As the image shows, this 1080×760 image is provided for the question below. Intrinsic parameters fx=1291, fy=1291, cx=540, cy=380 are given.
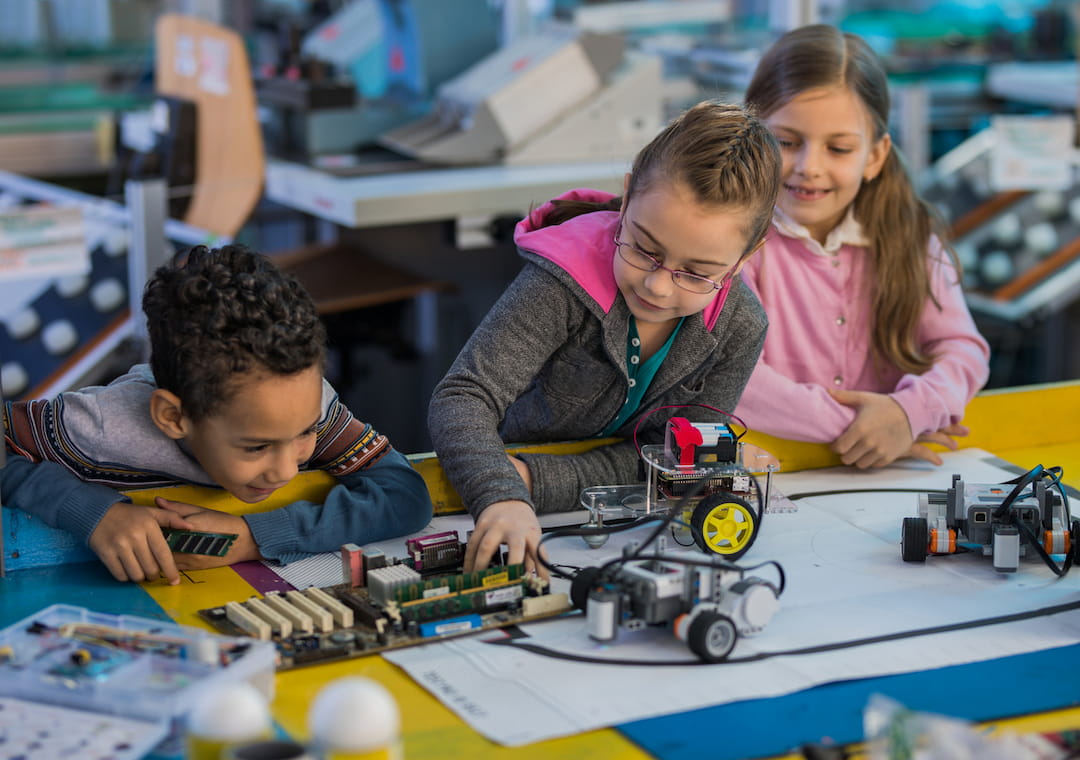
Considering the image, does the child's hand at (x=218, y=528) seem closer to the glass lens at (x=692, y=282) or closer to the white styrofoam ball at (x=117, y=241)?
the glass lens at (x=692, y=282)

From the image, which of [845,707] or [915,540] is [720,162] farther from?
[845,707]

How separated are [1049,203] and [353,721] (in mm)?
3070

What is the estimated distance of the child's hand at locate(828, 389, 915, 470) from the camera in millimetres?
1652

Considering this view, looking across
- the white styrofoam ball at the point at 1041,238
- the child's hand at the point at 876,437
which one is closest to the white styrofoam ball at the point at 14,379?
the child's hand at the point at 876,437

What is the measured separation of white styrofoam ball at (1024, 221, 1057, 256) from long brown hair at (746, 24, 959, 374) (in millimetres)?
1665

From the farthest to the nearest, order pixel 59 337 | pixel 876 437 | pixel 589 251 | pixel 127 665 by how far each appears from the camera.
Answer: pixel 59 337
pixel 876 437
pixel 589 251
pixel 127 665

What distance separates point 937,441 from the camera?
5.65 ft

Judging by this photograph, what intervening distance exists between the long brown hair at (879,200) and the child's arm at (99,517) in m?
1.01

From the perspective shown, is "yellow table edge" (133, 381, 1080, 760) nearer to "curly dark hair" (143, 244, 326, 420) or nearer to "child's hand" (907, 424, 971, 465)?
"child's hand" (907, 424, 971, 465)

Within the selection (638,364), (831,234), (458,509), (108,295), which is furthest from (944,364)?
(108,295)

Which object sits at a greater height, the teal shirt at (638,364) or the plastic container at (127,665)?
the teal shirt at (638,364)

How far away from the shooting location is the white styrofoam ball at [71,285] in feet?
8.78

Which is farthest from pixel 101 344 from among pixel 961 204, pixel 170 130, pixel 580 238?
pixel 961 204

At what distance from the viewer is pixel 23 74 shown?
445cm
